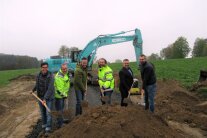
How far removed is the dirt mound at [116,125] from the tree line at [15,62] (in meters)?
82.6

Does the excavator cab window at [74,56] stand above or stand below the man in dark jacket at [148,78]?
above

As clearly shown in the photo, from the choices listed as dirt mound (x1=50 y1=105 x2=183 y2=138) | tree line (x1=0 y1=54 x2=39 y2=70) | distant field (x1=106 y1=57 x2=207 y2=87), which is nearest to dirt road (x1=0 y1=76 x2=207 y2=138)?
dirt mound (x1=50 y1=105 x2=183 y2=138)

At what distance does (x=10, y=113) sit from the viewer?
11977 millimetres

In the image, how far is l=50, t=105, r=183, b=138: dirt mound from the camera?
19.6ft

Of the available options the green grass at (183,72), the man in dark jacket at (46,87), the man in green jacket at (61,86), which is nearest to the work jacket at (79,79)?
the man in green jacket at (61,86)

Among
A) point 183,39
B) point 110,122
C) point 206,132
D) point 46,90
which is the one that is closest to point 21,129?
point 46,90

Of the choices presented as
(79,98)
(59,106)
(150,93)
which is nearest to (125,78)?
(150,93)

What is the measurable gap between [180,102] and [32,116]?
5.91 metres

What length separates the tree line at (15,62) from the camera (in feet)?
281

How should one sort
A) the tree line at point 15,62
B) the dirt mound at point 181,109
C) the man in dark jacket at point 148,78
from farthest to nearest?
the tree line at point 15,62 < the dirt mound at point 181,109 < the man in dark jacket at point 148,78

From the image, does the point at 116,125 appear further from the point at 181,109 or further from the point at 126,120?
the point at 181,109

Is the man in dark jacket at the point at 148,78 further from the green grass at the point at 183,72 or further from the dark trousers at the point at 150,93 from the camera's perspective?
the green grass at the point at 183,72

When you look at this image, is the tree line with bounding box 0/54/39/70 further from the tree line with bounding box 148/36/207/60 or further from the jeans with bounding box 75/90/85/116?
the jeans with bounding box 75/90/85/116

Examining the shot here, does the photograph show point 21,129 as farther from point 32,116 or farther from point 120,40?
point 120,40
